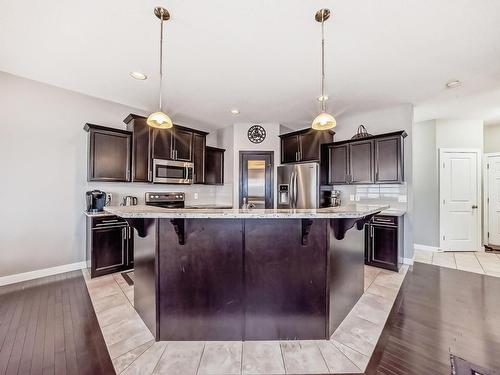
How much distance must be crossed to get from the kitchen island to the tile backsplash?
2.86 meters

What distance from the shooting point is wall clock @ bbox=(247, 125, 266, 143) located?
16.8 ft

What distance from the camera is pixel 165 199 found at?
14.3 feet

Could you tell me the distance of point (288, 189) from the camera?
4.77 m

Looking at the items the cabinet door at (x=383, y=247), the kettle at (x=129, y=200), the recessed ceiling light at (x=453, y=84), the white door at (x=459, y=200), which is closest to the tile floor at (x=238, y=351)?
the cabinet door at (x=383, y=247)

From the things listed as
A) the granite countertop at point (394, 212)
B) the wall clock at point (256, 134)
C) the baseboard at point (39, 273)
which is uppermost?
the wall clock at point (256, 134)

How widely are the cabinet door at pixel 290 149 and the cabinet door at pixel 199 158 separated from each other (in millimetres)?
1781

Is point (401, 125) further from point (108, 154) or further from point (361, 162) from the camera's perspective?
point (108, 154)

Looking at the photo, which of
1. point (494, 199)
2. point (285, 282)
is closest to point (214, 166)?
point (285, 282)

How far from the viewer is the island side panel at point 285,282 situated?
1.84m

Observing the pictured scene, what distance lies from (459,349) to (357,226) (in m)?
1.17

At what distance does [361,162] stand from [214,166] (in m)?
3.05

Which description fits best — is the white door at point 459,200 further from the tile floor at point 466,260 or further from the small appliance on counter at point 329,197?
the small appliance on counter at point 329,197

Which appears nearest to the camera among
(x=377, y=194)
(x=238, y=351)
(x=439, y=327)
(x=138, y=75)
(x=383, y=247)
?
(x=238, y=351)

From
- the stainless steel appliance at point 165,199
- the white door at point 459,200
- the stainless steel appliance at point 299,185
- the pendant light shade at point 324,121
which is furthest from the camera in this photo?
the white door at point 459,200
